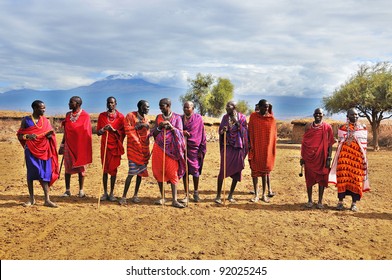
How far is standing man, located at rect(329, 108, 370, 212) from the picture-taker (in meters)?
7.93

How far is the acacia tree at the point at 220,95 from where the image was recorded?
60672mm

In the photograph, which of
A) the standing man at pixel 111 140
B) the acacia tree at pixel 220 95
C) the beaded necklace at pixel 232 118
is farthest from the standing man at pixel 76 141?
the acacia tree at pixel 220 95

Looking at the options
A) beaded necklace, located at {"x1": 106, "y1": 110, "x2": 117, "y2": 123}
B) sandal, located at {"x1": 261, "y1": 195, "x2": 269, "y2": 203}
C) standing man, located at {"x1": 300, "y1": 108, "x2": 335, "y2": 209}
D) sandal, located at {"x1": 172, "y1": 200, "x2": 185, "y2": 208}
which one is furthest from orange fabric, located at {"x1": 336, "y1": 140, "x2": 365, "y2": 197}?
beaded necklace, located at {"x1": 106, "y1": 110, "x2": 117, "y2": 123}

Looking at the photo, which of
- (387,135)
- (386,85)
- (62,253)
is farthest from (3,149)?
(387,135)

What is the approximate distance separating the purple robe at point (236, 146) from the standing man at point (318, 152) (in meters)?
1.29

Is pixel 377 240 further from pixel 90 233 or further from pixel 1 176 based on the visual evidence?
pixel 1 176

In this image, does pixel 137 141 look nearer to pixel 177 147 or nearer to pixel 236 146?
pixel 177 147

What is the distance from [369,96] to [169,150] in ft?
69.2

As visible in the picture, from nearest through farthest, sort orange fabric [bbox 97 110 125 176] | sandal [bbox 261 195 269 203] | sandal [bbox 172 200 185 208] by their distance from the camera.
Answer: sandal [bbox 172 200 185 208], orange fabric [bbox 97 110 125 176], sandal [bbox 261 195 269 203]

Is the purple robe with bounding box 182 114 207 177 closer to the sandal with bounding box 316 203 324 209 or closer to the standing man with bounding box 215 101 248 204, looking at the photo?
the standing man with bounding box 215 101 248 204

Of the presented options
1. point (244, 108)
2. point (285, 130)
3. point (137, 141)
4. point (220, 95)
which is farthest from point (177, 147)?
point (244, 108)

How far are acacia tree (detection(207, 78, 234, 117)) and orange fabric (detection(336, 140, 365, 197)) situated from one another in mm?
52406

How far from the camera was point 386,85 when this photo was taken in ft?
83.0

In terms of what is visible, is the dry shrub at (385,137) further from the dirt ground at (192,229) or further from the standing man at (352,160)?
the standing man at (352,160)
